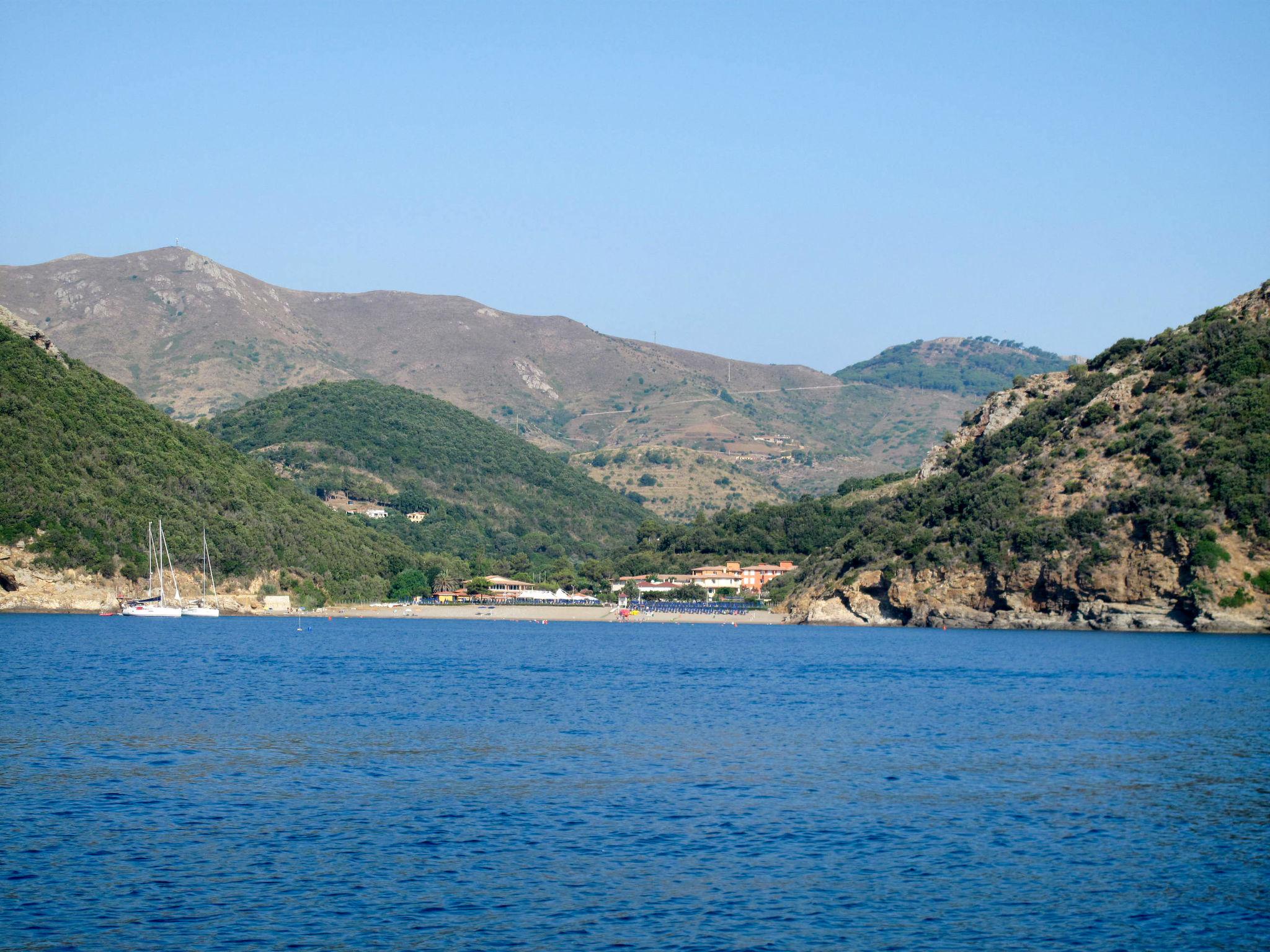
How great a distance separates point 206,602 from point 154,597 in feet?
28.3

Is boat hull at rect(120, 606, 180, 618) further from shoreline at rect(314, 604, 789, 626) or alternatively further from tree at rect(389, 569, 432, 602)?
tree at rect(389, 569, 432, 602)

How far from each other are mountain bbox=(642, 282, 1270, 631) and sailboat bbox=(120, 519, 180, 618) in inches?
2390

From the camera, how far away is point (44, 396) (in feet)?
400

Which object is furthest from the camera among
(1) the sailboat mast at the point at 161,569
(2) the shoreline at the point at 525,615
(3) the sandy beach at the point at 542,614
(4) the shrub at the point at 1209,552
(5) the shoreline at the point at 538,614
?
(3) the sandy beach at the point at 542,614

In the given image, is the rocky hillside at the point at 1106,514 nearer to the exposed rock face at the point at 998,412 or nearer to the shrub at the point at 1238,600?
the shrub at the point at 1238,600

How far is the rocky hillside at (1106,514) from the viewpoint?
9212 cm

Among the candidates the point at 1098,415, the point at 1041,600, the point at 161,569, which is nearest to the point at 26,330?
the point at 161,569

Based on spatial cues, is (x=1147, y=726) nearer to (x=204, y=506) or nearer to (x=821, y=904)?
(x=821, y=904)

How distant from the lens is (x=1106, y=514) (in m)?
101

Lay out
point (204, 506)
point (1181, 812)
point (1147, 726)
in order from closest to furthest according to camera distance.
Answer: point (1181, 812) → point (1147, 726) → point (204, 506)

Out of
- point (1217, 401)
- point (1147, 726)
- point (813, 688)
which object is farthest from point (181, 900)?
point (1217, 401)

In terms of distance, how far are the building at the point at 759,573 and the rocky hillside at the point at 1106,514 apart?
97.4ft

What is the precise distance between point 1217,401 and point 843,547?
39.8 m

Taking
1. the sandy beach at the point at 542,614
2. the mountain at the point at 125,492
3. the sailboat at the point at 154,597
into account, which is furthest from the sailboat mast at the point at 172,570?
the sandy beach at the point at 542,614
